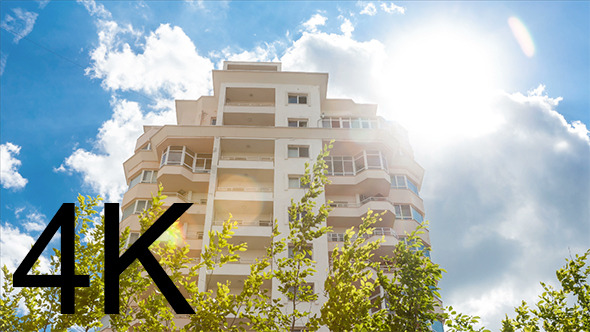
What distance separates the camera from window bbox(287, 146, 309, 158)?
134 feet

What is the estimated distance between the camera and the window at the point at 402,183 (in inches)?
1666

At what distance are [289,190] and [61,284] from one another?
28.3 m

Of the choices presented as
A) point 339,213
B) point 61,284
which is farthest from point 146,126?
point 61,284

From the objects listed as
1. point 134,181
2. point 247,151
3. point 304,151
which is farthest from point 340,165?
point 134,181

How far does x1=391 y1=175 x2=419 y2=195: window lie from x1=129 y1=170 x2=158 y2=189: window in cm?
2080

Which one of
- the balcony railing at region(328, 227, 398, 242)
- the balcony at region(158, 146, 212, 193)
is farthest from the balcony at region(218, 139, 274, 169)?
the balcony railing at region(328, 227, 398, 242)

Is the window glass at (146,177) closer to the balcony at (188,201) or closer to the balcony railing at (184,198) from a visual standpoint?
the balcony railing at (184,198)

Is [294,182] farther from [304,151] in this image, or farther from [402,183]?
[402,183]

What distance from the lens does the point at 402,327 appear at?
1354cm

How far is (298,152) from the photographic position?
135 ft

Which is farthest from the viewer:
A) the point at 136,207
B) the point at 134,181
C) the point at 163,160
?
the point at 134,181

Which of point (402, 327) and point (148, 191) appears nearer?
point (402, 327)

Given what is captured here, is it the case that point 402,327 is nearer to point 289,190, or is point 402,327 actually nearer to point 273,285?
point 273,285

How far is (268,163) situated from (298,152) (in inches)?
116
